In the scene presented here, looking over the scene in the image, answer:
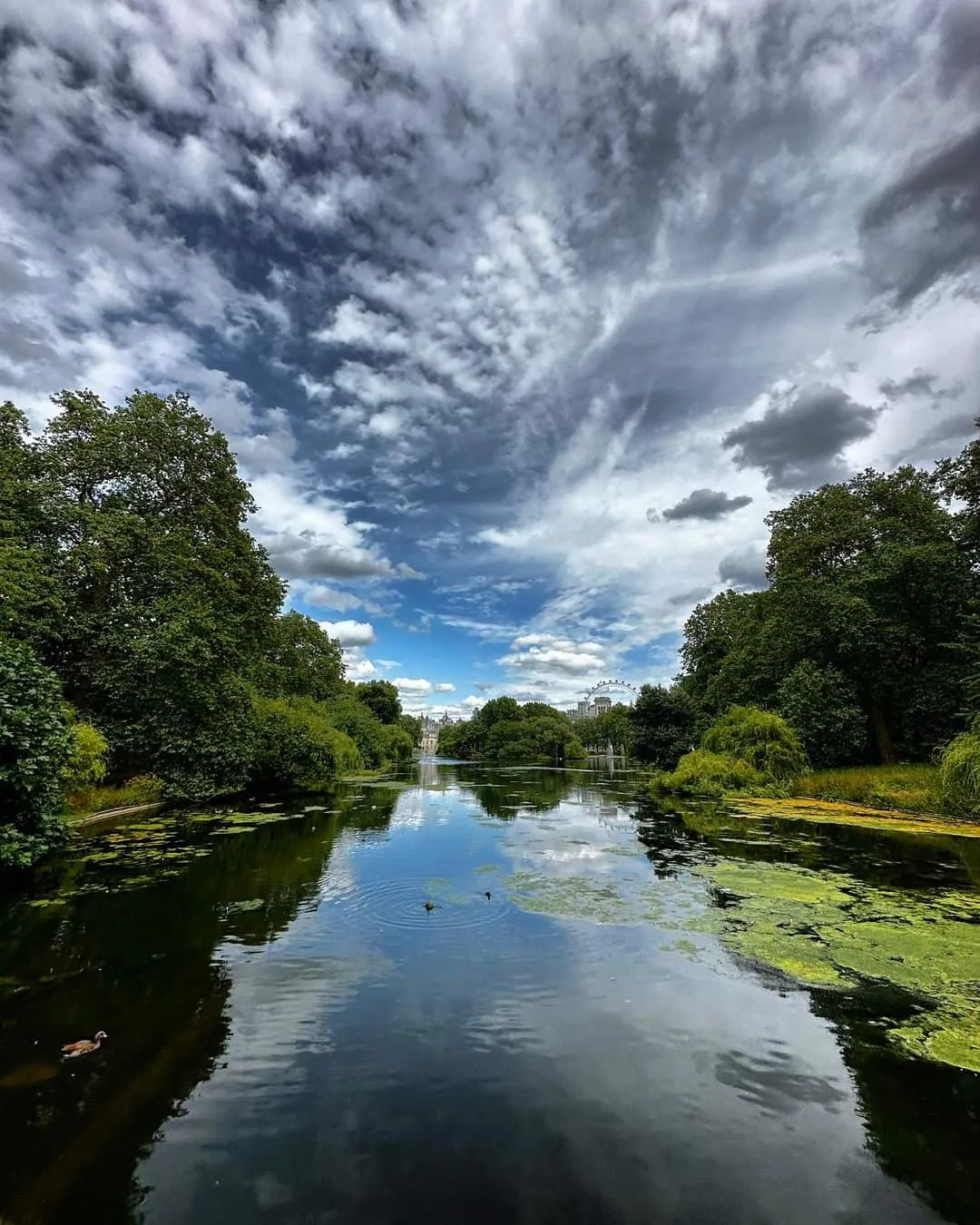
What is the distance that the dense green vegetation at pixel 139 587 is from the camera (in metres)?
15.9

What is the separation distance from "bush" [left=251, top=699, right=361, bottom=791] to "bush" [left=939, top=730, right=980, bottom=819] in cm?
2305

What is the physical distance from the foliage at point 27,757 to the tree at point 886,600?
2585 cm

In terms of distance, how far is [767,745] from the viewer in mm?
23625

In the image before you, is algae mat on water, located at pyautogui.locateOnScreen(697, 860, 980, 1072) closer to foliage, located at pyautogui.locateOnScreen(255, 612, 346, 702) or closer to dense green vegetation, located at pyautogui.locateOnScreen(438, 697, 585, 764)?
foliage, located at pyautogui.locateOnScreen(255, 612, 346, 702)

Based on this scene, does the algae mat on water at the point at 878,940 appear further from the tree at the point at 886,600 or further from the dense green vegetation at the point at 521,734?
the dense green vegetation at the point at 521,734

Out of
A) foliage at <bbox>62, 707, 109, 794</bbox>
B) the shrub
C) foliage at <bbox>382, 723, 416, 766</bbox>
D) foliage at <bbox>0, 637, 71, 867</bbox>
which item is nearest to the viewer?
foliage at <bbox>0, 637, 71, 867</bbox>

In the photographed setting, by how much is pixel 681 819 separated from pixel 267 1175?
55.3 ft

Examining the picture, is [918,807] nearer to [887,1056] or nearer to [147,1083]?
[887,1056]

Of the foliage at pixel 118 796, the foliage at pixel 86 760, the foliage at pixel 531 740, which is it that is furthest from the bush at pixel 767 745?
the foliage at pixel 531 740

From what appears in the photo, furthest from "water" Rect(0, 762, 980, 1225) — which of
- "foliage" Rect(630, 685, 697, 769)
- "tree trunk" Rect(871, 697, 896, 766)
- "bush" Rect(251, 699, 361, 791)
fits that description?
"foliage" Rect(630, 685, 697, 769)

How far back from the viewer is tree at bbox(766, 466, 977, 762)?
22250 mm

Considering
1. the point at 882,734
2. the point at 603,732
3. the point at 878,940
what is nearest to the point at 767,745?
the point at 882,734

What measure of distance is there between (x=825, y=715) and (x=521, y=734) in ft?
210

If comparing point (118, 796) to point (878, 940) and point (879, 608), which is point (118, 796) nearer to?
point (878, 940)
